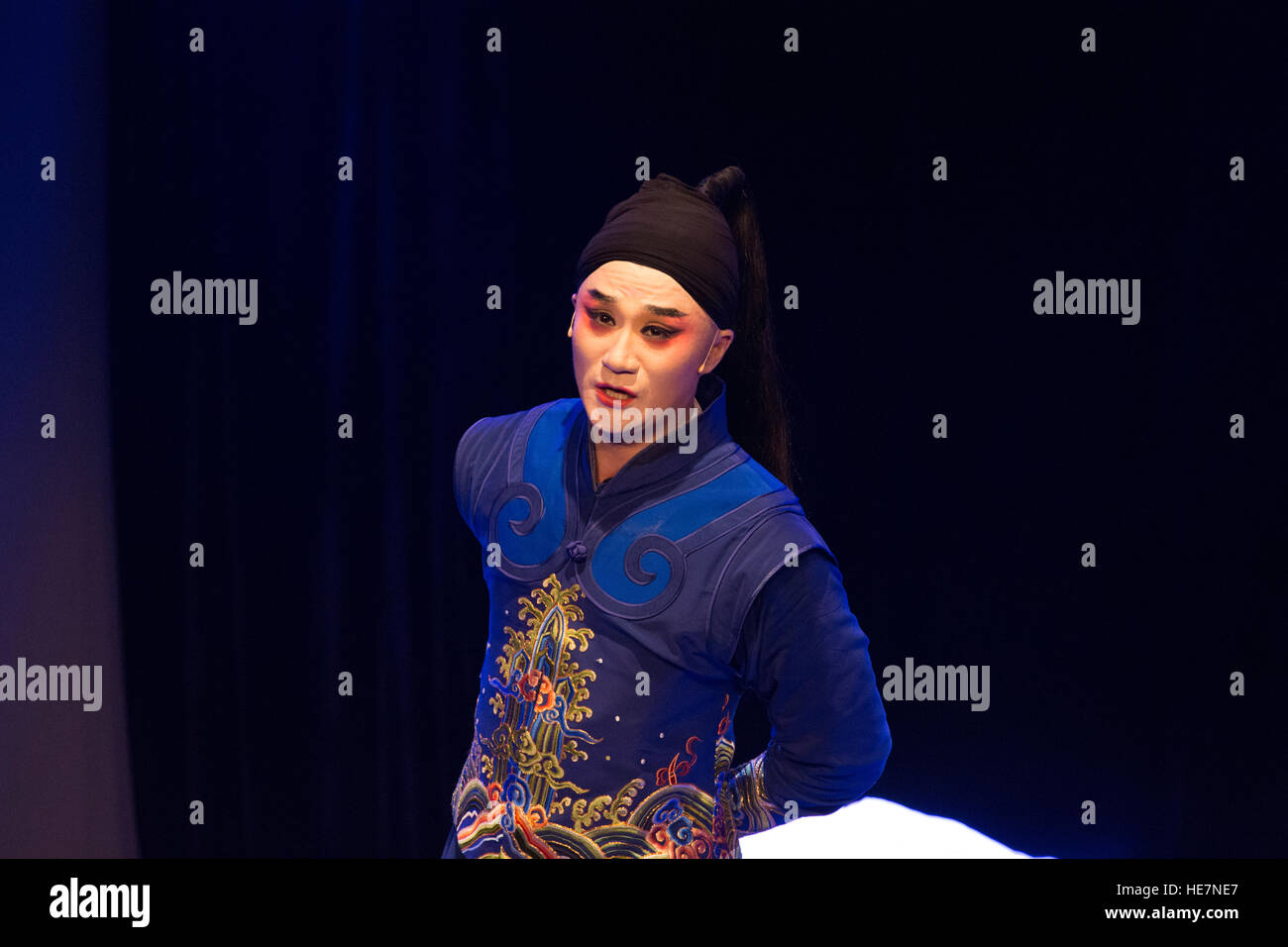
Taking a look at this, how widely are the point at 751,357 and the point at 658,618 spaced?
52 centimetres

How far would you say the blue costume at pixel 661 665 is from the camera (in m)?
1.63

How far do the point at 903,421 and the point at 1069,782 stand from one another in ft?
3.12

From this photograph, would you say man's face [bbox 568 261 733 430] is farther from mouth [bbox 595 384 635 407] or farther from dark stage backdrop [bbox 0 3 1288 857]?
dark stage backdrop [bbox 0 3 1288 857]

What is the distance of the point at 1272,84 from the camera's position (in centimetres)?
235

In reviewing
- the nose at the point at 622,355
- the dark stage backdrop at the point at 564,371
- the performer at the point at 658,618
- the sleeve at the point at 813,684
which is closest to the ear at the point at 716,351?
the performer at the point at 658,618

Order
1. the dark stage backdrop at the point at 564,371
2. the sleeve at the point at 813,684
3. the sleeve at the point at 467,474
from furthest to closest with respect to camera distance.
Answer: the dark stage backdrop at the point at 564,371 < the sleeve at the point at 467,474 < the sleeve at the point at 813,684

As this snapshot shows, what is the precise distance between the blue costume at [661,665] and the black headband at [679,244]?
0.65ft

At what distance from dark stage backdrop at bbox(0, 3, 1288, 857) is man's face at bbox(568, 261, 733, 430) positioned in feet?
2.46

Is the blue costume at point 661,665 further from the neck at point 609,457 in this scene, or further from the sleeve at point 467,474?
the sleeve at point 467,474

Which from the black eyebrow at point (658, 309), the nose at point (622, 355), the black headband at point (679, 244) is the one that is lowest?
the nose at point (622, 355)

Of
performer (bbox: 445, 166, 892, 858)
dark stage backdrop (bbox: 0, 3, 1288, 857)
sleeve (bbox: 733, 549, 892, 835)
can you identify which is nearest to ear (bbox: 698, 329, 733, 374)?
performer (bbox: 445, 166, 892, 858)

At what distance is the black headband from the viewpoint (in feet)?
5.49
